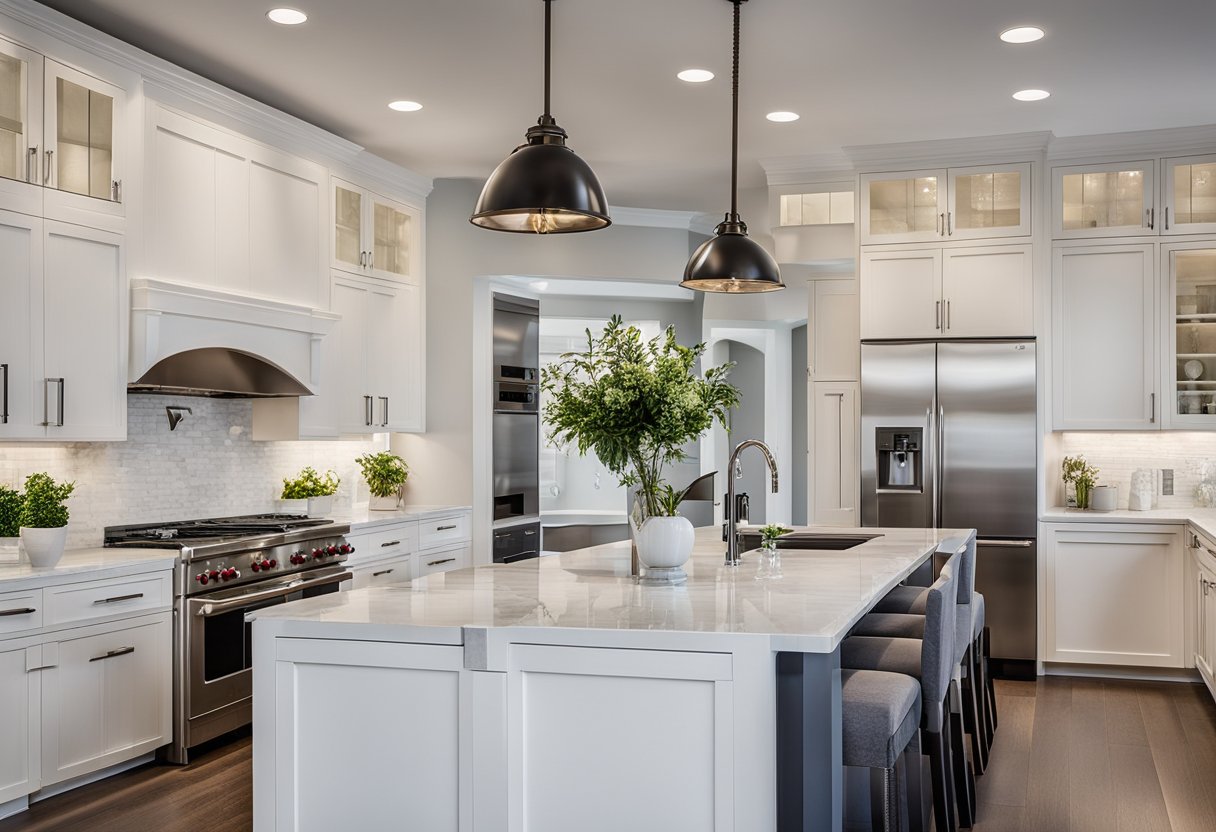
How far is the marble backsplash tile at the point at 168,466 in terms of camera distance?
14.8 ft

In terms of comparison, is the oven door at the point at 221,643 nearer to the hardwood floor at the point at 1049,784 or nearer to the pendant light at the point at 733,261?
the hardwood floor at the point at 1049,784

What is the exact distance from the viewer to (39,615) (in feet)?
12.3

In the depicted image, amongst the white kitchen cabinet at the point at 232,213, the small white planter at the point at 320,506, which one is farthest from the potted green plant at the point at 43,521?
the small white planter at the point at 320,506

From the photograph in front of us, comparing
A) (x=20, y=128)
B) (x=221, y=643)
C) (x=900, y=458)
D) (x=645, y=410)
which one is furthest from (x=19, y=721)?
(x=900, y=458)

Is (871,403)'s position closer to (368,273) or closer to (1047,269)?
(1047,269)

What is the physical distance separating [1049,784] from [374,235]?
13.8 ft

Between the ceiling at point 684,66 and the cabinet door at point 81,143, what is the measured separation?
0.95 feet

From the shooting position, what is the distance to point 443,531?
20.9 ft

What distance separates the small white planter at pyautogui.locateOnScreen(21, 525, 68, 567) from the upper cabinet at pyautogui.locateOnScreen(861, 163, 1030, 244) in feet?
13.8

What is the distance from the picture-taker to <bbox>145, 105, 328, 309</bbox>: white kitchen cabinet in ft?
14.8

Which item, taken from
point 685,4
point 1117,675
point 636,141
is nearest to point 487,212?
point 685,4

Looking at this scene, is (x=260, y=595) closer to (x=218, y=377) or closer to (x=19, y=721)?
(x=218, y=377)

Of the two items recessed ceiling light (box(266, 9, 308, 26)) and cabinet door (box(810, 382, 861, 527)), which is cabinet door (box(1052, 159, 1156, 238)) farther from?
recessed ceiling light (box(266, 9, 308, 26))

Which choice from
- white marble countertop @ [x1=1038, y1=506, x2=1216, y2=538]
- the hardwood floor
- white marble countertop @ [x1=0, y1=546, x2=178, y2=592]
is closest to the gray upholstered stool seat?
the hardwood floor
